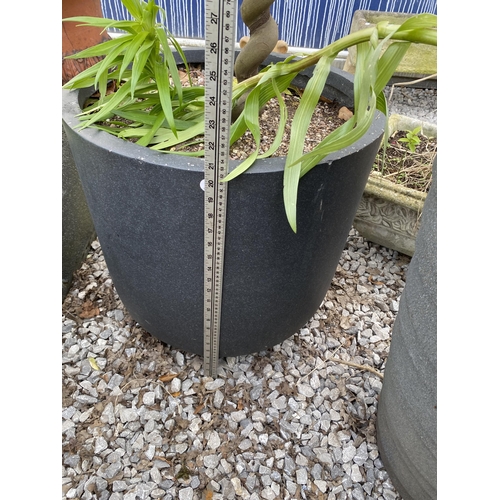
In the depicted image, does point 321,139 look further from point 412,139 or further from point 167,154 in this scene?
point 412,139

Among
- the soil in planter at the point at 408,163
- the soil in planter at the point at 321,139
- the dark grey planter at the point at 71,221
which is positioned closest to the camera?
the soil in planter at the point at 321,139

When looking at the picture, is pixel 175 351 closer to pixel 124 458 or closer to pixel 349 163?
pixel 124 458

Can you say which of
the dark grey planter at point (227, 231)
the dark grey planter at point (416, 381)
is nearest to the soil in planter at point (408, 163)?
the dark grey planter at point (227, 231)

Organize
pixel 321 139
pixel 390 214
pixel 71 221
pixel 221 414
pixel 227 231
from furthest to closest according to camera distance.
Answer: pixel 390 214, pixel 71 221, pixel 221 414, pixel 321 139, pixel 227 231

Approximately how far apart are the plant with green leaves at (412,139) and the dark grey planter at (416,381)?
0.98m

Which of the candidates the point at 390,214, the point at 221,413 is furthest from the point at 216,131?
the point at 390,214

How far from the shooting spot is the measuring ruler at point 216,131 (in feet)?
2.14

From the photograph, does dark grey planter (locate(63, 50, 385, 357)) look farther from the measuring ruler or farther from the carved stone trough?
the carved stone trough

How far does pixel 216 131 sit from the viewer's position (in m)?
0.75

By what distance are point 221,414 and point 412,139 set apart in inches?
47.0

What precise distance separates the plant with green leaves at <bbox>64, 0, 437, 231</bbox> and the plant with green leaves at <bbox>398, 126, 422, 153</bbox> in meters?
0.79

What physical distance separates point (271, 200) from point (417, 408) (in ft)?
1.51

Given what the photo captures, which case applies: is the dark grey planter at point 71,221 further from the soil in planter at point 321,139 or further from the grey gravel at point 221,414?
the soil in planter at point 321,139

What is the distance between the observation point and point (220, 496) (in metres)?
1.00
